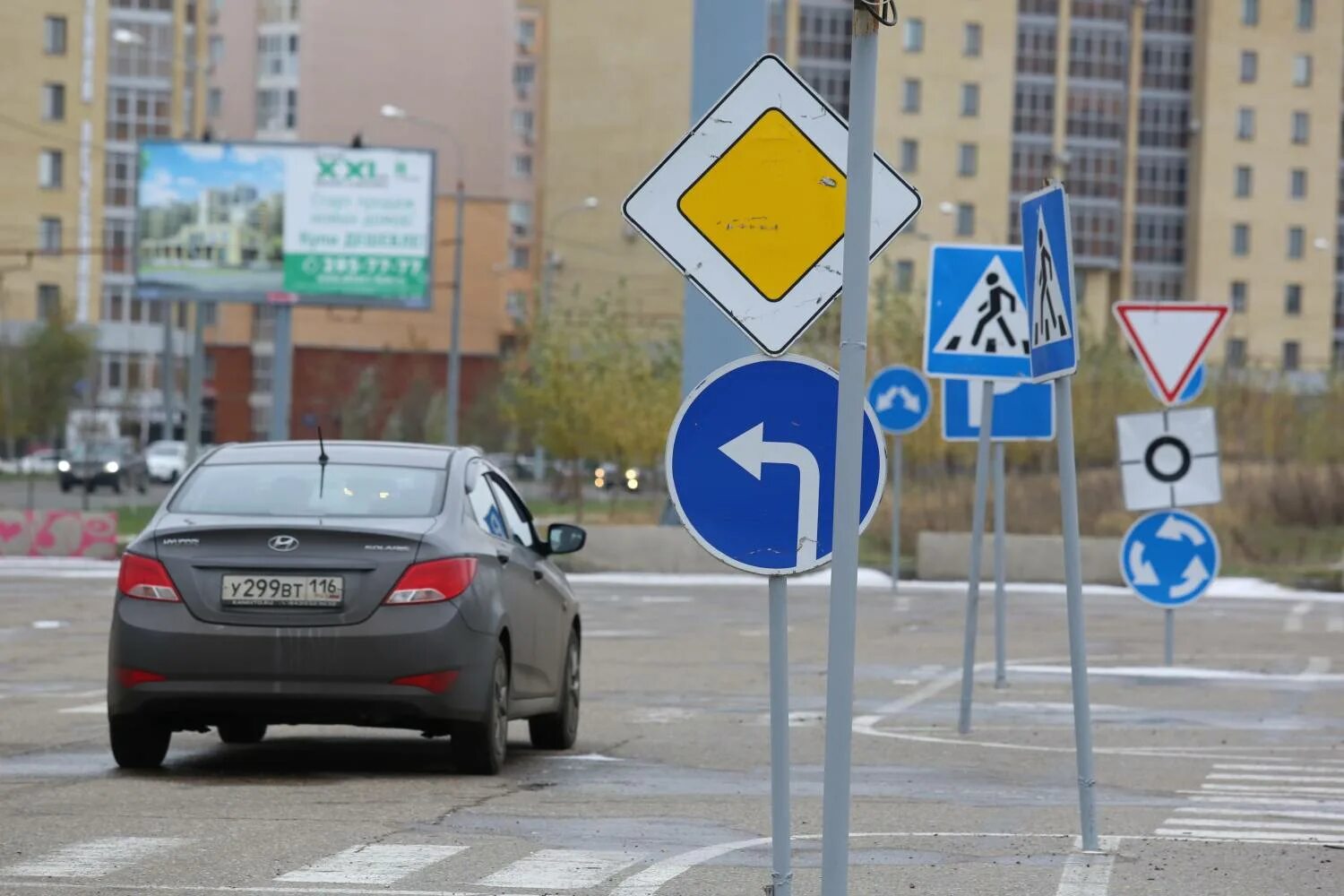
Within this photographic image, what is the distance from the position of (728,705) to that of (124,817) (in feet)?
22.8

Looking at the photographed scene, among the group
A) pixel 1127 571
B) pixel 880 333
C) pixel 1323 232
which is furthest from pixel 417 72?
pixel 1127 571

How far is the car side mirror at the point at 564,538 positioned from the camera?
13070mm

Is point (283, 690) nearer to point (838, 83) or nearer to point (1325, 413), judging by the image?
point (1325, 413)

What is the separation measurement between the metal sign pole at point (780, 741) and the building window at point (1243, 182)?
107551mm

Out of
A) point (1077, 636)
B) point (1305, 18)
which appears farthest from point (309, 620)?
point (1305, 18)

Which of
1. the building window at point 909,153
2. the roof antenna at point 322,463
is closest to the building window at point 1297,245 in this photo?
the building window at point 909,153

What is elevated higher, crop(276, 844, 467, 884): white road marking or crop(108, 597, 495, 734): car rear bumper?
crop(108, 597, 495, 734): car rear bumper

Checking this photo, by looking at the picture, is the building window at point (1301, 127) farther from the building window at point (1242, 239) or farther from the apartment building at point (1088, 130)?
the building window at point (1242, 239)

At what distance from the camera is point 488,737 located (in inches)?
457

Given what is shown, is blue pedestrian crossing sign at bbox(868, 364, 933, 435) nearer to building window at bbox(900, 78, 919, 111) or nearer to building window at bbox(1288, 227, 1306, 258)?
building window at bbox(900, 78, 919, 111)

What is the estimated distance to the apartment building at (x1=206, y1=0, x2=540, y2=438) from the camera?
4641 inches

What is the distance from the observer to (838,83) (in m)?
112

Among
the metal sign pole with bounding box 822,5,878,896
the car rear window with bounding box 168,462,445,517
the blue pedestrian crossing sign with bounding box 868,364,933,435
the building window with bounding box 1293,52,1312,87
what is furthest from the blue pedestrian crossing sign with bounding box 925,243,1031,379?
the building window with bounding box 1293,52,1312,87

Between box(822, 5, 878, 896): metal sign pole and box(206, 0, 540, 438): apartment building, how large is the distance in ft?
351
